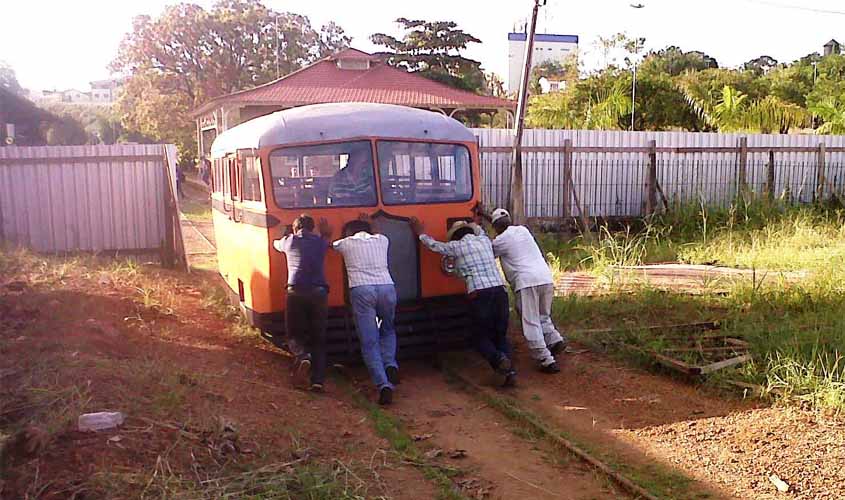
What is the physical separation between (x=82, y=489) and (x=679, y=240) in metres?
13.0

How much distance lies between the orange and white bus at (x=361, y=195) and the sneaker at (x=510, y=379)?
2.98 feet

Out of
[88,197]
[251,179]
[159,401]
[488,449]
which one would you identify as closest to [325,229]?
[251,179]

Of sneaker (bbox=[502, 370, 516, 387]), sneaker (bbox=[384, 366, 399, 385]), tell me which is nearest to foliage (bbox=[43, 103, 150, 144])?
sneaker (bbox=[384, 366, 399, 385])

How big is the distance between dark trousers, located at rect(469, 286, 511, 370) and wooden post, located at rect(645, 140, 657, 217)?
31.3 ft

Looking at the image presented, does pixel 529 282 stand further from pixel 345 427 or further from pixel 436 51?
pixel 436 51

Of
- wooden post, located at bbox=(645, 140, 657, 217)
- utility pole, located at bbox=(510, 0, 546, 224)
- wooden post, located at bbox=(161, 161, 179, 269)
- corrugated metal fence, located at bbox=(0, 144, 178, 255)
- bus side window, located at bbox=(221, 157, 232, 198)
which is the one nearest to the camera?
bus side window, located at bbox=(221, 157, 232, 198)

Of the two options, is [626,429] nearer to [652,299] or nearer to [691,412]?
[691,412]

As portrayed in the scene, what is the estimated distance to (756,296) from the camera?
9656 millimetres

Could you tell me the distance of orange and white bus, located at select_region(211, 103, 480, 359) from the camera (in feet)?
26.5

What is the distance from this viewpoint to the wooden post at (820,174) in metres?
18.4

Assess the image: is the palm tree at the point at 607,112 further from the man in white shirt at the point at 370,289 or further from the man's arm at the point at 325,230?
the man in white shirt at the point at 370,289

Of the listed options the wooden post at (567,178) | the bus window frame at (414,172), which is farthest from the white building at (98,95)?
the bus window frame at (414,172)

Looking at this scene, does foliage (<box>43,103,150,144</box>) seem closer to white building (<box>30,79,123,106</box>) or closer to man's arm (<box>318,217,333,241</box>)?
white building (<box>30,79,123,106</box>)

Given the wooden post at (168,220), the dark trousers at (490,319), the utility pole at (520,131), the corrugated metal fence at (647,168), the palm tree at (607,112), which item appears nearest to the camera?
the dark trousers at (490,319)
